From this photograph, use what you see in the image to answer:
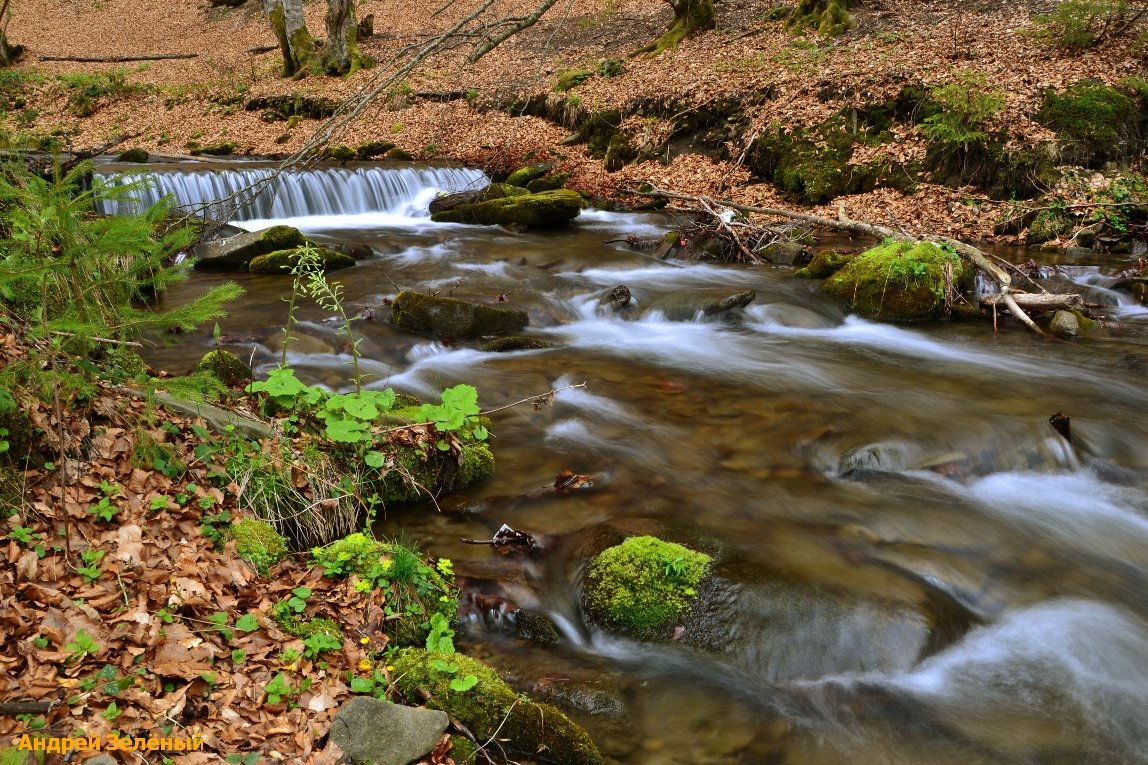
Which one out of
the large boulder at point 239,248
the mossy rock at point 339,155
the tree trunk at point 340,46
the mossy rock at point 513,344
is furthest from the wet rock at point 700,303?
the tree trunk at point 340,46

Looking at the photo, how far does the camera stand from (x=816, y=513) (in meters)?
5.24

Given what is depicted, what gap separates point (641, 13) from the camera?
23.2 meters

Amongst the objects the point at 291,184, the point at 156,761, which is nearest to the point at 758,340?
the point at 156,761

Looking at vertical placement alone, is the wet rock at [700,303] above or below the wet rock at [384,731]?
below

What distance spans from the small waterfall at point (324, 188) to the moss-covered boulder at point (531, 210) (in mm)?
1689

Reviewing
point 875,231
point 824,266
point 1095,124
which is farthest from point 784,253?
point 1095,124

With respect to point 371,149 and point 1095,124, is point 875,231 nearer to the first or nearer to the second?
point 1095,124

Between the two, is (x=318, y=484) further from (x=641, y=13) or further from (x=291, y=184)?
(x=641, y=13)

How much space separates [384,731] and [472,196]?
41.8ft

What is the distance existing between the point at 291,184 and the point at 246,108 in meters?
8.40

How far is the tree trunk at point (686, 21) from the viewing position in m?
19.4

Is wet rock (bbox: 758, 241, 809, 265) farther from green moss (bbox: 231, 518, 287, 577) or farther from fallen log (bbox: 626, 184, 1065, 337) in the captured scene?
green moss (bbox: 231, 518, 287, 577)

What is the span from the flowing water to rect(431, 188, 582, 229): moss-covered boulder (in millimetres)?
3540

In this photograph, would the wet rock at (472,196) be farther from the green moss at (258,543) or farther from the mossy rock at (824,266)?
the green moss at (258,543)
